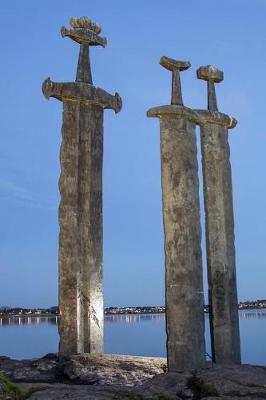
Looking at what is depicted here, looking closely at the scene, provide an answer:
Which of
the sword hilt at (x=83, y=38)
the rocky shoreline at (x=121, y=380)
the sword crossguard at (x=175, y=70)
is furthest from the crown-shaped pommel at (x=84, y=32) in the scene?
the rocky shoreline at (x=121, y=380)

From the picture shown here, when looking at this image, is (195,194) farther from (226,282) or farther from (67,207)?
(67,207)

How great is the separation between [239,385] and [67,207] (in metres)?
6.21

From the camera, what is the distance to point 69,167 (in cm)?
1312

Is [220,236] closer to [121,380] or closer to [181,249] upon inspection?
[181,249]

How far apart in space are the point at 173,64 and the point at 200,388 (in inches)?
267

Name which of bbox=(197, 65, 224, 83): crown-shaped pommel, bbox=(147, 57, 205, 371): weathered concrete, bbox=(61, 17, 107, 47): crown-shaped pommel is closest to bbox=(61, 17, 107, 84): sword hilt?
bbox=(61, 17, 107, 47): crown-shaped pommel

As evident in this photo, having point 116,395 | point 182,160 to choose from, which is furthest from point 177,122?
point 116,395

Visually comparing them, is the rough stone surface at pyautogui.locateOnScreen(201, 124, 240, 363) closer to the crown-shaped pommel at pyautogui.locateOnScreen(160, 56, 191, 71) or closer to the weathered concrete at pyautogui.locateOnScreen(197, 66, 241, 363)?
the weathered concrete at pyautogui.locateOnScreen(197, 66, 241, 363)

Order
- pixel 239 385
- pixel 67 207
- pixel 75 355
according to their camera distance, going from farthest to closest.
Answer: pixel 67 207
pixel 75 355
pixel 239 385

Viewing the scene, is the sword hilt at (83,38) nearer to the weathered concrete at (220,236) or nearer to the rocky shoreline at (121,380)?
the weathered concrete at (220,236)

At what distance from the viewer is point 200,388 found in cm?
795

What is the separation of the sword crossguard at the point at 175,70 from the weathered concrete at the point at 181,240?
290mm

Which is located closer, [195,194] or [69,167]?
[195,194]

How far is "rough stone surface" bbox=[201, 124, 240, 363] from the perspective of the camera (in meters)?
12.0
